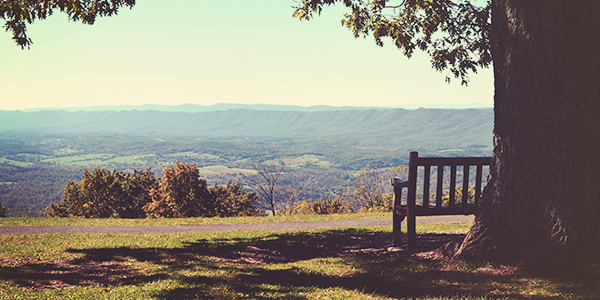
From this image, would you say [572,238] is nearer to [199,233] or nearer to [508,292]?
[508,292]

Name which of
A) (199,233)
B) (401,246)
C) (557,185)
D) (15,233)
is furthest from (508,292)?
(15,233)

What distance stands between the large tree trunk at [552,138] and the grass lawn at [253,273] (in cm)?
44

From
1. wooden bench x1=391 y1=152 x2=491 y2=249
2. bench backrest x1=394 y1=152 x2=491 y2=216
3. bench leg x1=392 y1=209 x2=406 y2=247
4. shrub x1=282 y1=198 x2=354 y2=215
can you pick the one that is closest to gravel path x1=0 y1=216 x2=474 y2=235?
bench leg x1=392 y1=209 x2=406 y2=247

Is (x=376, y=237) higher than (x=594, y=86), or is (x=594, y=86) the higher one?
(x=594, y=86)

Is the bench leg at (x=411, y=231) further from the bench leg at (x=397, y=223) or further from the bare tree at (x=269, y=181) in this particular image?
the bare tree at (x=269, y=181)

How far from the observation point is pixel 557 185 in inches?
191

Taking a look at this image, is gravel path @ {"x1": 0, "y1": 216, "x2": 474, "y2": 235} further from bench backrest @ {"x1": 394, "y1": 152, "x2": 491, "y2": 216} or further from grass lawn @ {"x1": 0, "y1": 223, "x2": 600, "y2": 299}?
bench backrest @ {"x1": 394, "y1": 152, "x2": 491, "y2": 216}

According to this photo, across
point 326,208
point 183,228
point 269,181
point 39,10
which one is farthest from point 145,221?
point 269,181

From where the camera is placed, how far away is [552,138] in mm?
4914

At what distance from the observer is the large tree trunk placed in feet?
15.8

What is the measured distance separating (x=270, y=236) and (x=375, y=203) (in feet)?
49.9

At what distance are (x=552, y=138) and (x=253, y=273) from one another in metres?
4.50

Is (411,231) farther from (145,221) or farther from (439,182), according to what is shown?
(145,221)

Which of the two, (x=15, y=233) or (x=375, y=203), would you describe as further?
(x=375, y=203)
